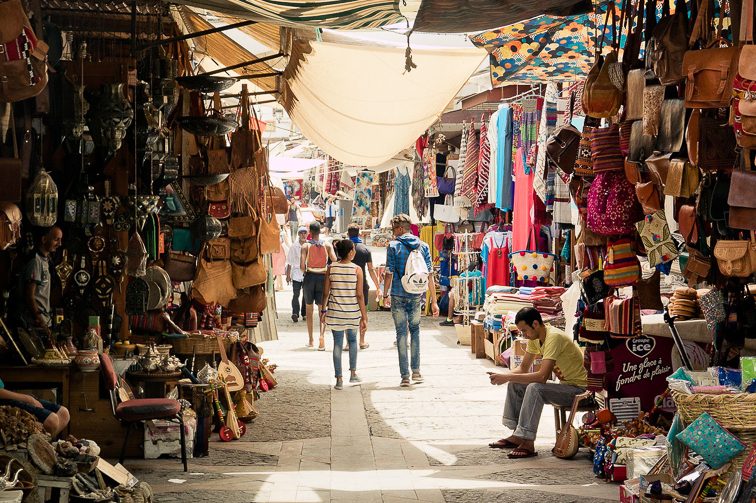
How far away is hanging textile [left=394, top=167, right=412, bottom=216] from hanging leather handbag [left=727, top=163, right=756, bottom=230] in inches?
709

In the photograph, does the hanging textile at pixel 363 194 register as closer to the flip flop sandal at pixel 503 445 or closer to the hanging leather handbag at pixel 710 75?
the flip flop sandal at pixel 503 445

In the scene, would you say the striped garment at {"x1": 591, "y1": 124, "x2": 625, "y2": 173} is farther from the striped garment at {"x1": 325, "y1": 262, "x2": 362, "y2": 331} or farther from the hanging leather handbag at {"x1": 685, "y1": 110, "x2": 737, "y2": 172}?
the striped garment at {"x1": 325, "y1": 262, "x2": 362, "y2": 331}

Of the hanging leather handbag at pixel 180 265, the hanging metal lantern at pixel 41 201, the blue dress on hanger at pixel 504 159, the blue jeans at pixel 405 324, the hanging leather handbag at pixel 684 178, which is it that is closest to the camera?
the hanging leather handbag at pixel 684 178

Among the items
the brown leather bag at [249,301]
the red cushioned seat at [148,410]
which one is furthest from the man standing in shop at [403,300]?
the red cushioned seat at [148,410]

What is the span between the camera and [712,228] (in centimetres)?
556

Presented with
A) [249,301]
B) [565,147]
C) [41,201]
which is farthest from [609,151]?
[249,301]

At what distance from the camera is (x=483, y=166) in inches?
648

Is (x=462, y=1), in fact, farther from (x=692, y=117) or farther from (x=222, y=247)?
(x=222, y=247)

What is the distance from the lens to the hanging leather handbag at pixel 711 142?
505cm

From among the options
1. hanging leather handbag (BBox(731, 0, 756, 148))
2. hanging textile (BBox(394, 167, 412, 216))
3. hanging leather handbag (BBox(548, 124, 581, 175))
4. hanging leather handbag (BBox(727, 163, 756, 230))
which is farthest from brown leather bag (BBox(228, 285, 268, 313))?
hanging textile (BBox(394, 167, 412, 216))

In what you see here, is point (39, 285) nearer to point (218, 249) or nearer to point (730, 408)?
point (218, 249)

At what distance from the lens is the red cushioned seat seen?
25.6 feet

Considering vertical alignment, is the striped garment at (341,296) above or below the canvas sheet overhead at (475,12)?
below

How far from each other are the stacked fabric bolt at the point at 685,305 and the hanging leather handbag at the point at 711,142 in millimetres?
2846
